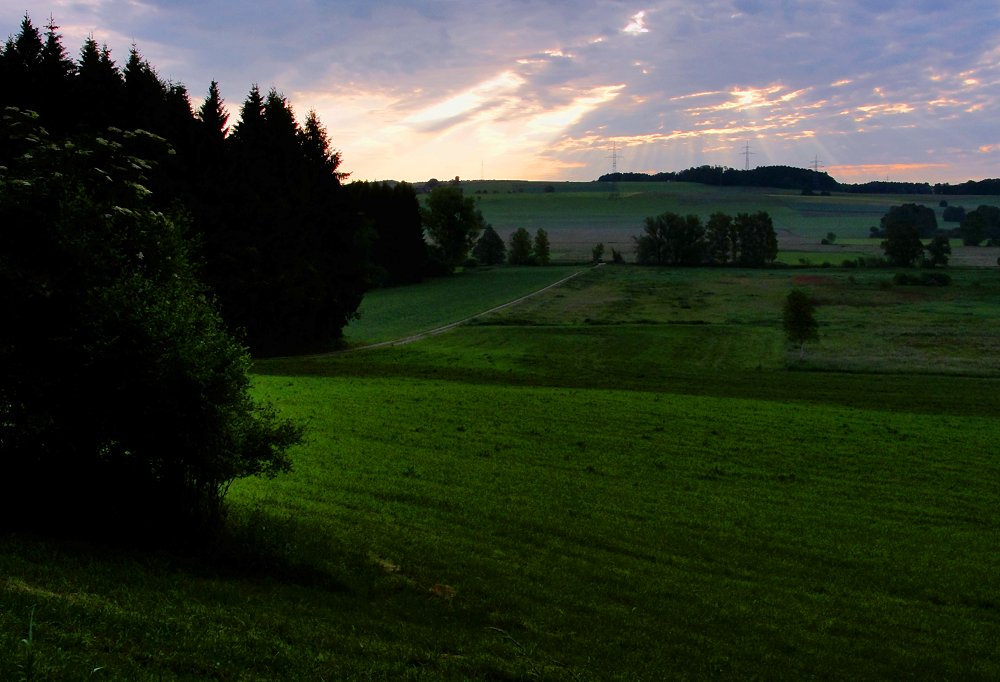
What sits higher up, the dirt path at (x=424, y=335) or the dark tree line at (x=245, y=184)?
the dark tree line at (x=245, y=184)

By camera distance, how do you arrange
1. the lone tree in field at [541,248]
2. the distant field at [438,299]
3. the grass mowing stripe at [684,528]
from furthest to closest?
the lone tree in field at [541,248]
the distant field at [438,299]
the grass mowing stripe at [684,528]

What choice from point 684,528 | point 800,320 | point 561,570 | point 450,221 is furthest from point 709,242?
point 561,570

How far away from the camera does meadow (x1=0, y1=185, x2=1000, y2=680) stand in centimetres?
961

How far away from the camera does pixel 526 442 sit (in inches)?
1036

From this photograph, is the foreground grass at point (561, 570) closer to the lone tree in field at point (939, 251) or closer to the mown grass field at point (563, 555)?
the mown grass field at point (563, 555)

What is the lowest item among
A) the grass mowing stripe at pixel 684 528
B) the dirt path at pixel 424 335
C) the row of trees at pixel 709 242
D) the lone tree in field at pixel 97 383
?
the grass mowing stripe at pixel 684 528

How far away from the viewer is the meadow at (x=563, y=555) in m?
9.61

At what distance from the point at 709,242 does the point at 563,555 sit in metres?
136

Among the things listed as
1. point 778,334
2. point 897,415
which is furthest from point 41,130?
point 778,334

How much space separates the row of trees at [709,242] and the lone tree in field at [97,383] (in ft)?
442

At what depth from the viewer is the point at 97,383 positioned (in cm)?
1213

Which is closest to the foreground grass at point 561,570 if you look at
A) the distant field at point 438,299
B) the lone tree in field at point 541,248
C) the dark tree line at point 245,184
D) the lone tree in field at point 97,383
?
the lone tree in field at point 97,383

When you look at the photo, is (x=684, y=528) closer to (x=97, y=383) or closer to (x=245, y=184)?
(x=97, y=383)

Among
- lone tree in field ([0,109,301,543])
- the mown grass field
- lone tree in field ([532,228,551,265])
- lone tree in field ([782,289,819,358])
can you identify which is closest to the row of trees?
lone tree in field ([532,228,551,265])
